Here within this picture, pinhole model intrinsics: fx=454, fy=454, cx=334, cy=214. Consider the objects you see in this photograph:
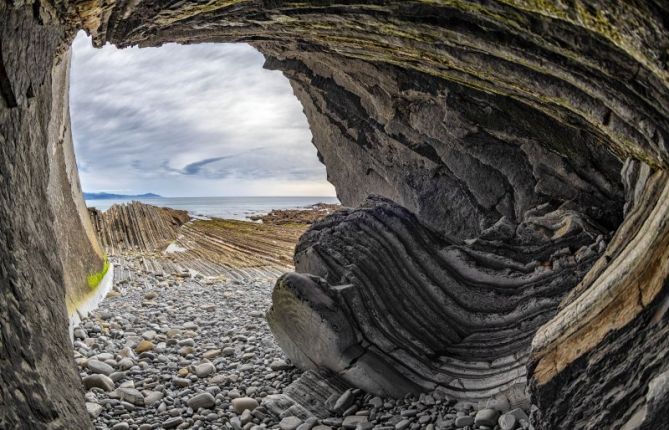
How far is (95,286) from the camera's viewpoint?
34.9 ft

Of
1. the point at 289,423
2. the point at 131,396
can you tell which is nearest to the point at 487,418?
the point at 289,423

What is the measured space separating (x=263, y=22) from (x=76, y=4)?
2.06 meters

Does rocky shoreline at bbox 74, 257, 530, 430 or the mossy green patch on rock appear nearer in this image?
rocky shoreline at bbox 74, 257, 530, 430

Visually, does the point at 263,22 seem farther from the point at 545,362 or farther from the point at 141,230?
the point at 141,230

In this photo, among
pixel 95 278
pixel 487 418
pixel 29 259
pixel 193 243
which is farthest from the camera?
pixel 193 243

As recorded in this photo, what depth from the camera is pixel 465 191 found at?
24.3ft

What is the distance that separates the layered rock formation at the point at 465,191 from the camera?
115 inches

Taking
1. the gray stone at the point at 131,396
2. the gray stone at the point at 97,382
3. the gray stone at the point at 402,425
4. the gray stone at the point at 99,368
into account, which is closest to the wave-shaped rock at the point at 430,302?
the gray stone at the point at 402,425

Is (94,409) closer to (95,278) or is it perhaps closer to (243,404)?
(243,404)

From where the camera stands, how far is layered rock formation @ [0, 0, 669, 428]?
9.55ft

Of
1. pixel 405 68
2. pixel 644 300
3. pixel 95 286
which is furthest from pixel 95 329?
pixel 644 300

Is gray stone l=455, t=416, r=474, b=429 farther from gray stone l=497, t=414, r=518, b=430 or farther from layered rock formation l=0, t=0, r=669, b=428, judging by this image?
layered rock formation l=0, t=0, r=669, b=428

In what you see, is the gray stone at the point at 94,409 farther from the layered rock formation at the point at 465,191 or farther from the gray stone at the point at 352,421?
the gray stone at the point at 352,421

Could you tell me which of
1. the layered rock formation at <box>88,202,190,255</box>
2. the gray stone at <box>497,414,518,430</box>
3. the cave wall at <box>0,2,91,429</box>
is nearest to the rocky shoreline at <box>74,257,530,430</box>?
the gray stone at <box>497,414,518,430</box>
